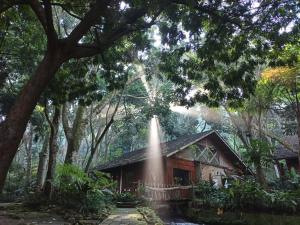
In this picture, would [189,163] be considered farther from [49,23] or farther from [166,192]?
[49,23]

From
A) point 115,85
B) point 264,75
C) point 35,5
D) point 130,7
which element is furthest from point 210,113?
point 35,5

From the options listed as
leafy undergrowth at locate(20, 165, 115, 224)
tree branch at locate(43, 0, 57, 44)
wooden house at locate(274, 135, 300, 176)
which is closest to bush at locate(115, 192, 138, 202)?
leafy undergrowth at locate(20, 165, 115, 224)

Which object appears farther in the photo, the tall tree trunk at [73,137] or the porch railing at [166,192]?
the porch railing at [166,192]

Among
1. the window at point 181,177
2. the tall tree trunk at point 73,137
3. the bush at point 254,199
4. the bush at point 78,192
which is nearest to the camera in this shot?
the bush at point 78,192

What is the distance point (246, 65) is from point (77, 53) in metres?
6.63

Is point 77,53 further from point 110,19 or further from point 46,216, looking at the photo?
point 46,216

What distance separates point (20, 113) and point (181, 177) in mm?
21898

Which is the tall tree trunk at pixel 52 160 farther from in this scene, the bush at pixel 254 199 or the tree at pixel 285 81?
the tree at pixel 285 81

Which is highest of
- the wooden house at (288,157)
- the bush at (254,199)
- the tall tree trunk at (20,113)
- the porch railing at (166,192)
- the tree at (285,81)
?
the tree at (285,81)

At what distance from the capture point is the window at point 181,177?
25441 mm

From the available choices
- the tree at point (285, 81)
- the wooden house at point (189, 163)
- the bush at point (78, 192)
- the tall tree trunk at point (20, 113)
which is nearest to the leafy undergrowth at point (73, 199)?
the bush at point (78, 192)

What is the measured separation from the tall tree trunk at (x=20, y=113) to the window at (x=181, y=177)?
18848 millimetres

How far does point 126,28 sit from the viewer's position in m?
9.35

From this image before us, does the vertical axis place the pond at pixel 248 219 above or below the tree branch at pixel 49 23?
below
